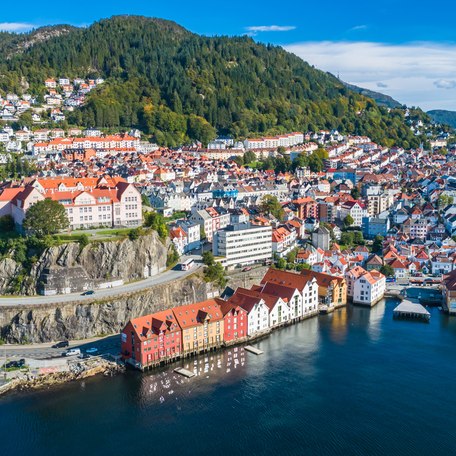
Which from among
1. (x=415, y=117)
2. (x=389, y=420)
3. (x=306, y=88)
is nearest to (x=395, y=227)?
(x=389, y=420)

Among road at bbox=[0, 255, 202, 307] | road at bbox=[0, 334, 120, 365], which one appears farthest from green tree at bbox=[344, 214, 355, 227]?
road at bbox=[0, 334, 120, 365]

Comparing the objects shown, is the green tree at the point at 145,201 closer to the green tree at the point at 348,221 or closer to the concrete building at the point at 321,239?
the concrete building at the point at 321,239

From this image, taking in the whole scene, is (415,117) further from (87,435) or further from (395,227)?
(87,435)

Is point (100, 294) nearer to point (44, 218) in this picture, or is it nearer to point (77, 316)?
point (77, 316)

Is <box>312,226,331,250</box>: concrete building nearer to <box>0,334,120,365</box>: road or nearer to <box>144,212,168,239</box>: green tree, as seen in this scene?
<box>144,212,168,239</box>: green tree

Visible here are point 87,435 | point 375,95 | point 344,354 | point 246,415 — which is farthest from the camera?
point 375,95

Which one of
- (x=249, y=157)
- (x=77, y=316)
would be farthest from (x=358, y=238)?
(x=249, y=157)
